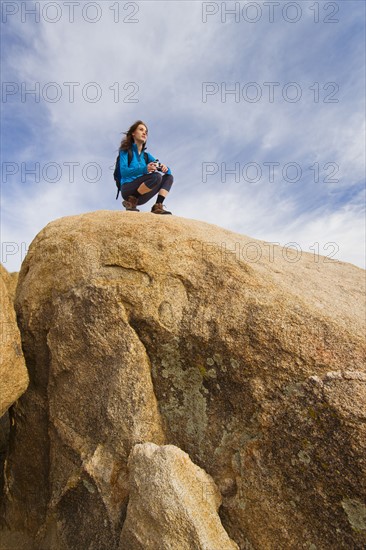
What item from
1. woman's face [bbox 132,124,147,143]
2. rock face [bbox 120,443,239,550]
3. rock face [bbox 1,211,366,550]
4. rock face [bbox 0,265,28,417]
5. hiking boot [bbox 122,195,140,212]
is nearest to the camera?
rock face [bbox 120,443,239,550]

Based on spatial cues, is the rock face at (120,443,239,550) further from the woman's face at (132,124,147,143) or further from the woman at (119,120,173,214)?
the woman's face at (132,124,147,143)

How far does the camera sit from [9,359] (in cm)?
→ 796

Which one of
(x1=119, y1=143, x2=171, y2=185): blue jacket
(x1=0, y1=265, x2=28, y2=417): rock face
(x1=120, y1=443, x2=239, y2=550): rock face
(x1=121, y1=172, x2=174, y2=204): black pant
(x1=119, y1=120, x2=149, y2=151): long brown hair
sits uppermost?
(x1=119, y1=120, x2=149, y2=151): long brown hair

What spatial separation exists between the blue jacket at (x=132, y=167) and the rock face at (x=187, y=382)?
273 centimetres

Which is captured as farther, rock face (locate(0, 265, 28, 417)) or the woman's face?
the woman's face

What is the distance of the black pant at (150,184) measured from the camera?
453 inches

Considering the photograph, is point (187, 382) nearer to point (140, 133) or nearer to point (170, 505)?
point (170, 505)

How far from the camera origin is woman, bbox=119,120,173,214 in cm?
1152

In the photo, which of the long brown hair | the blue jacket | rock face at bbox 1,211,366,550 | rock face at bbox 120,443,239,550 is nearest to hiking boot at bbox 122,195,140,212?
the blue jacket

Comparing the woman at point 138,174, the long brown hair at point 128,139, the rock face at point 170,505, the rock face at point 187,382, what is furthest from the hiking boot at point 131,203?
the rock face at point 170,505

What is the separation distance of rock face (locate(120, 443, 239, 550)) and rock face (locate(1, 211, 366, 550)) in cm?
39

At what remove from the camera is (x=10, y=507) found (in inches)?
364

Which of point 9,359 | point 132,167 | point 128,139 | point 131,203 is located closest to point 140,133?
point 128,139

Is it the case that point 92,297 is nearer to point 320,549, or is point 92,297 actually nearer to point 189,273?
point 189,273
